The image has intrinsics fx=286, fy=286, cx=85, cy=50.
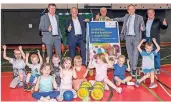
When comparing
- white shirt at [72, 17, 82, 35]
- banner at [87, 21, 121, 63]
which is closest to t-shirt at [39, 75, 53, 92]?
white shirt at [72, 17, 82, 35]

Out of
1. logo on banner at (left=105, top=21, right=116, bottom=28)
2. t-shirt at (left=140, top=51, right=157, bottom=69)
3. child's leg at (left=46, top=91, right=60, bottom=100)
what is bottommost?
child's leg at (left=46, top=91, right=60, bottom=100)

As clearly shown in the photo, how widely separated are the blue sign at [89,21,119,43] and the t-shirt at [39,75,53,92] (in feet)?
9.33

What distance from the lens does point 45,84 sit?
14.8 ft

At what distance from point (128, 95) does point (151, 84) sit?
72 cm

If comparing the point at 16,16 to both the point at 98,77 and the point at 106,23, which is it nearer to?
the point at 106,23

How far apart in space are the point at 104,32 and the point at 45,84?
310 centimetres

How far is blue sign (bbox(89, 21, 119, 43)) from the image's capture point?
23.7 feet

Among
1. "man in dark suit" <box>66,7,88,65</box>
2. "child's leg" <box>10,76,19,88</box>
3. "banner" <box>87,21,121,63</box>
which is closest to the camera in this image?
"child's leg" <box>10,76,19,88</box>

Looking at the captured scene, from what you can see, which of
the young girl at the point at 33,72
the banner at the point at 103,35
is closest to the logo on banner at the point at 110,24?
the banner at the point at 103,35

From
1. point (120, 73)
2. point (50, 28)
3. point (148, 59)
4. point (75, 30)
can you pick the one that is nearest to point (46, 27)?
point (50, 28)

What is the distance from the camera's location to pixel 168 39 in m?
12.9

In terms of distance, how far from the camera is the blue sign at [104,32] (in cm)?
721

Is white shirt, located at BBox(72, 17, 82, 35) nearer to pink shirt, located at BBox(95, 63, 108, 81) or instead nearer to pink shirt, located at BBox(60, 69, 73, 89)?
pink shirt, located at BBox(95, 63, 108, 81)

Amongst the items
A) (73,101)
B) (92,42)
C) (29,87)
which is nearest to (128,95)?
(73,101)
